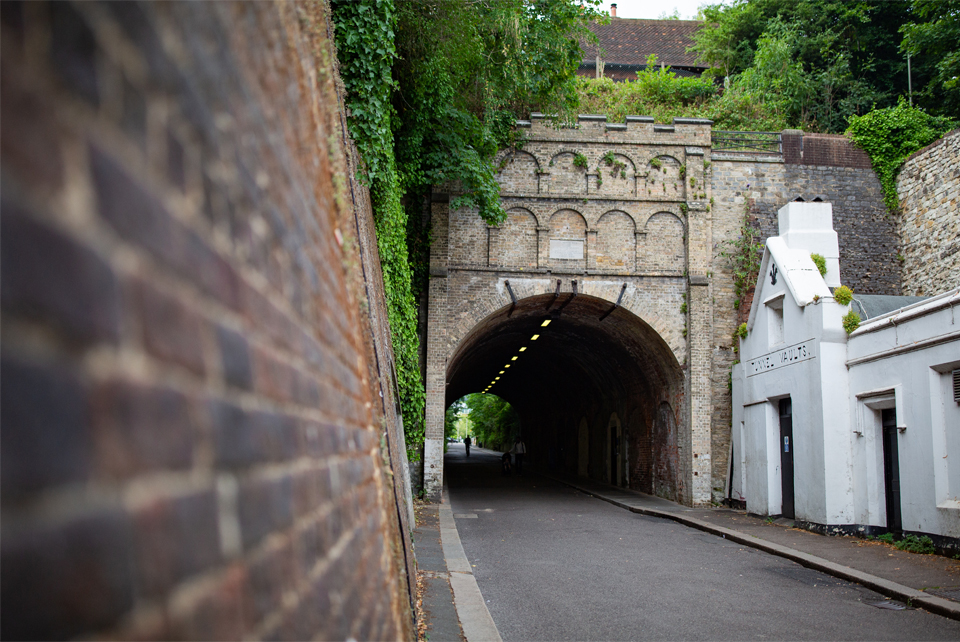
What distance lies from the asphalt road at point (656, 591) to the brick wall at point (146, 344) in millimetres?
5356

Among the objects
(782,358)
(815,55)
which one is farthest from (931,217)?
(815,55)

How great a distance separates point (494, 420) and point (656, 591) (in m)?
58.5

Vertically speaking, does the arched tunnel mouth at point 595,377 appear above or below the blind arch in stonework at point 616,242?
below

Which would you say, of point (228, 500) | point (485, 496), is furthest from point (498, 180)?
point (228, 500)

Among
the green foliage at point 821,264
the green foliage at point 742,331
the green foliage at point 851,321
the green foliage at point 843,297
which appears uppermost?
the green foliage at point 821,264

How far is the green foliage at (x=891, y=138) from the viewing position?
1955 centimetres

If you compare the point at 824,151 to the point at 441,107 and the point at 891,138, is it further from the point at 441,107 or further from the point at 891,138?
the point at 441,107

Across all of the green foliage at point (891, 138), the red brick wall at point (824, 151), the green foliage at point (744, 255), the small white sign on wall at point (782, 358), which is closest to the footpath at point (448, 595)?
the small white sign on wall at point (782, 358)

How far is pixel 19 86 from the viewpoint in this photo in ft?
2.59

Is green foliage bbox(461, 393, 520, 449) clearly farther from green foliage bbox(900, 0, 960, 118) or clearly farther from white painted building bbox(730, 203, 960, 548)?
white painted building bbox(730, 203, 960, 548)

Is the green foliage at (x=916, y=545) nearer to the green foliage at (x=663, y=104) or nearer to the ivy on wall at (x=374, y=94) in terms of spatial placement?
the ivy on wall at (x=374, y=94)

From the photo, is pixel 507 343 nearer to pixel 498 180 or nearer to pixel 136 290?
pixel 498 180

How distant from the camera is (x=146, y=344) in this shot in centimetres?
96

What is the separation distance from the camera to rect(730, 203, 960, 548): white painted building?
11.2 metres
